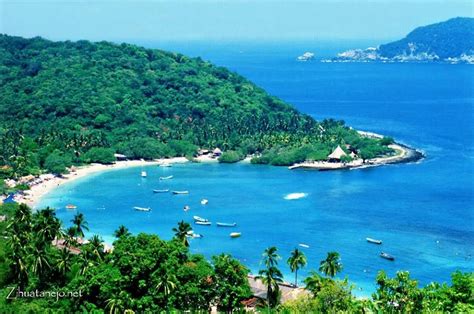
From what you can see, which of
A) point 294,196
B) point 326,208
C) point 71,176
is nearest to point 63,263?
point 326,208

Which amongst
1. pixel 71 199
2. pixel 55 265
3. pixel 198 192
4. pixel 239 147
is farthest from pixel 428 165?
pixel 55 265

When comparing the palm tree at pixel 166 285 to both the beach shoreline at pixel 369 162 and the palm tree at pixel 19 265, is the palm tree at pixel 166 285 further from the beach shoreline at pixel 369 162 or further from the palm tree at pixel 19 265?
the beach shoreline at pixel 369 162

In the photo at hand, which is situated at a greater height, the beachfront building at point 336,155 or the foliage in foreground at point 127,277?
the foliage in foreground at point 127,277

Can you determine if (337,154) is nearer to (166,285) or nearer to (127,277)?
(166,285)

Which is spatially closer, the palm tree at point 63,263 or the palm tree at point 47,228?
the palm tree at point 63,263

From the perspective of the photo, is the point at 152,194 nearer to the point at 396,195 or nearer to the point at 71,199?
the point at 71,199

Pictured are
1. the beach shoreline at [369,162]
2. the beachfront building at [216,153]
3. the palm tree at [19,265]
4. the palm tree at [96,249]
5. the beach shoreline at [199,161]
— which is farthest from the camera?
the beachfront building at [216,153]

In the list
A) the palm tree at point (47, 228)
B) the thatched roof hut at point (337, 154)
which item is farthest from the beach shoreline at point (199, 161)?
the palm tree at point (47, 228)
